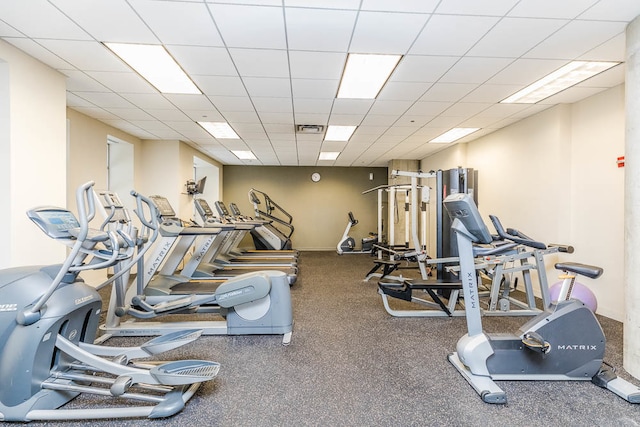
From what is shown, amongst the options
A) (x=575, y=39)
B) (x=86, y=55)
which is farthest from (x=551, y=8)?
(x=86, y=55)

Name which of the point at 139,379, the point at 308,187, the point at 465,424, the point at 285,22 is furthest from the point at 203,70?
the point at 308,187

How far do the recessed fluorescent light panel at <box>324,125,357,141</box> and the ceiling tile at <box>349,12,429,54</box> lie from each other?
241 centimetres

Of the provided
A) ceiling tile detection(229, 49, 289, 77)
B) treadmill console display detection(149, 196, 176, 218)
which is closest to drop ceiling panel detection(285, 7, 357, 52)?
ceiling tile detection(229, 49, 289, 77)

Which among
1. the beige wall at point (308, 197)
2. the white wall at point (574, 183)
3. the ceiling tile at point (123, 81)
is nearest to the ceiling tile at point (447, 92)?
the white wall at point (574, 183)

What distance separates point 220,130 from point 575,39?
4.80 m

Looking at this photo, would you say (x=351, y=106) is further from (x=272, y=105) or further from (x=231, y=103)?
(x=231, y=103)

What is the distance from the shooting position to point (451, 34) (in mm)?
2389

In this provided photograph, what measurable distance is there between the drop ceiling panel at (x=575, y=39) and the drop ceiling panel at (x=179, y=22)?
8.95ft

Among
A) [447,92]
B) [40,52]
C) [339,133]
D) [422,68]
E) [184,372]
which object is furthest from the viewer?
[339,133]

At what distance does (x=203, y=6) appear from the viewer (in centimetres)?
207

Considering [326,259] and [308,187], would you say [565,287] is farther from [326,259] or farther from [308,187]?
[308,187]

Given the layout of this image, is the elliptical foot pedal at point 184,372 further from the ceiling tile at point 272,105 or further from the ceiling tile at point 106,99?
the ceiling tile at point 106,99

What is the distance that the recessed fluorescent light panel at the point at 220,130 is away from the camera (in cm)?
496

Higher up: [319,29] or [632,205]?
[319,29]
